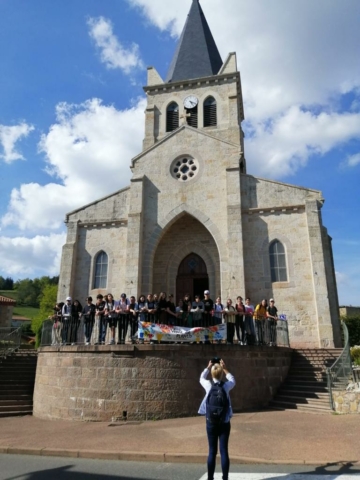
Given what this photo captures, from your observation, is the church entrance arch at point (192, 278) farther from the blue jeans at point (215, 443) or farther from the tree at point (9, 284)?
the tree at point (9, 284)

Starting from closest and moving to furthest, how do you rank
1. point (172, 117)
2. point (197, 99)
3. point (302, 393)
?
point (302, 393)
point (197, 99)
point (172, 117)

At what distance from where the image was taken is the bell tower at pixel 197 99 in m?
23.1

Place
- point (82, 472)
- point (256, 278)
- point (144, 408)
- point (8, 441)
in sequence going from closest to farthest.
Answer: point (82, 472)
point (8, 441)
point (144, 408)
point (256, 278)

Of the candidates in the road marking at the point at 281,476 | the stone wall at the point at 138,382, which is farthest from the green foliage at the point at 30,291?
the road marking at the point at 281,476

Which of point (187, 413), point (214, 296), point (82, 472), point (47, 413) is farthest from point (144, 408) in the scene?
point (214, 296)

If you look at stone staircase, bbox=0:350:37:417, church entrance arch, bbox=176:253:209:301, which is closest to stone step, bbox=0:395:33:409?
stone staircase, bbox=0:350:37:417

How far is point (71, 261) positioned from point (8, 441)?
11.2 meters

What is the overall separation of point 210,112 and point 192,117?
48.1 inches

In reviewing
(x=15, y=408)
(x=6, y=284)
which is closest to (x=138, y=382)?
(x=15, y=408)

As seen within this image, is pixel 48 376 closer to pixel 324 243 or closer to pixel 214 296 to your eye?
pixel 214 296

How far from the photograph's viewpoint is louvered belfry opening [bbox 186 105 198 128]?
78.1 ft

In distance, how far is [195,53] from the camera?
2686 centimetres

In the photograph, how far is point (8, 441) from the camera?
7.73 m

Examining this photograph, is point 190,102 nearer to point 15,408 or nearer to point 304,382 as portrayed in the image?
point 304,382
